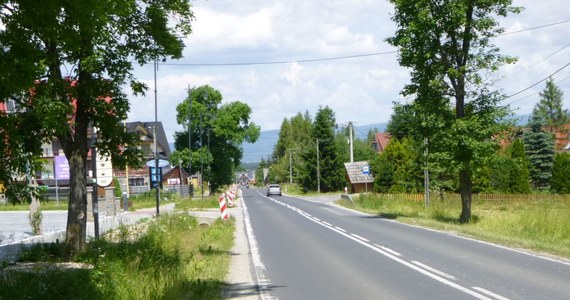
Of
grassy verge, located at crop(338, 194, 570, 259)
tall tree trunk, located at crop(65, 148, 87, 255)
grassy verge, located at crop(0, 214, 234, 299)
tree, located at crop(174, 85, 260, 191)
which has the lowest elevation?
grassy verge, located at crop(338, 194, 570, 259)

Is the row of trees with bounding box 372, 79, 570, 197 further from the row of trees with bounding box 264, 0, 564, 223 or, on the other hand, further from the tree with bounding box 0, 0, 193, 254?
the tree with bounding box 0, 0, 193, 254

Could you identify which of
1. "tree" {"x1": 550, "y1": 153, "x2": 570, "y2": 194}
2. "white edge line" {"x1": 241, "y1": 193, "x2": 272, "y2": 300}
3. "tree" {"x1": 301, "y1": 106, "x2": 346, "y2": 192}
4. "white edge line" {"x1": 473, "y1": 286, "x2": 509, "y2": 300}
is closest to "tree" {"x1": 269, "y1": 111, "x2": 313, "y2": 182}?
"tree" {"x1": 301, "y1": 106, "x2": 346, "y2": 192}

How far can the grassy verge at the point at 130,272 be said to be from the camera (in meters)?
8.48

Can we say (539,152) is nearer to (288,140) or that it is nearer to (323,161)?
(323,161)

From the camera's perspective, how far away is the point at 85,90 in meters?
14.4

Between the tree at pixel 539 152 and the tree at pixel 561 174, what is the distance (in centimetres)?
616

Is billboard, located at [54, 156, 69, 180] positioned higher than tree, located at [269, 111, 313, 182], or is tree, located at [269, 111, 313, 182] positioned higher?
tree, located at [269, 111, 313, 182]

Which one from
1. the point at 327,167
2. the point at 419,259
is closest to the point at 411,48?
the point at 419,259

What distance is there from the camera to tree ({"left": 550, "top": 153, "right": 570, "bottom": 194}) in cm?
5200

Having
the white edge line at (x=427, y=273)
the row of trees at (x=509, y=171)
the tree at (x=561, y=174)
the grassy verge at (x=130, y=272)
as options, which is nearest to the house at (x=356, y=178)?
the row of trees at (x=509, y=171)

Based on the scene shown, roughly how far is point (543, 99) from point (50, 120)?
311ft

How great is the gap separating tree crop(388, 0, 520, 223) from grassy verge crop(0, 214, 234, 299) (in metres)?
11.6

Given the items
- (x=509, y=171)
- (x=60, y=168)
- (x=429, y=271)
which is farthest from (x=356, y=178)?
(x=429, y=271)

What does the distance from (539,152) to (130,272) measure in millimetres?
55327
